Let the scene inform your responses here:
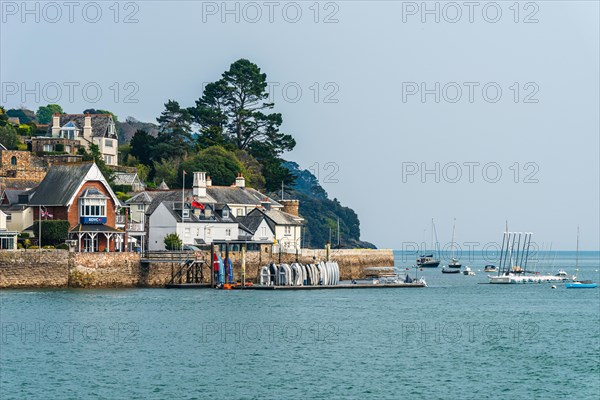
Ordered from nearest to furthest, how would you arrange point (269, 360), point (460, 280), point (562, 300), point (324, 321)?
1. point (269, 360)
2. point (324, 321)
3. point (562, 300)
4. point (460, 280)

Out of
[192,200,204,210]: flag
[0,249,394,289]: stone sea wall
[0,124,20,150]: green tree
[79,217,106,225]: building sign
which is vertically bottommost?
[0,249,394,289]: stone sea wall

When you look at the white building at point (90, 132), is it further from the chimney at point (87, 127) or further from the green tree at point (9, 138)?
the green tree at point (9, 138)

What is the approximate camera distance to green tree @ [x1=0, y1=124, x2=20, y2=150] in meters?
123

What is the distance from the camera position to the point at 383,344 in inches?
2459

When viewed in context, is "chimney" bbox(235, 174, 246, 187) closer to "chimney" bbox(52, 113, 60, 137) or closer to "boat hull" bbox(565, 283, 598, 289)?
"chimney" bbox(52, 113, 60, 137)

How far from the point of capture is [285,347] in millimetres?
60438

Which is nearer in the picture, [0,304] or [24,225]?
[0,304]

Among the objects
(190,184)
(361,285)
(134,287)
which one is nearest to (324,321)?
(134,287)

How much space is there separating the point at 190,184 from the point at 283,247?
1729 centimetres

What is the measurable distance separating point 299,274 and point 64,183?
20.1m

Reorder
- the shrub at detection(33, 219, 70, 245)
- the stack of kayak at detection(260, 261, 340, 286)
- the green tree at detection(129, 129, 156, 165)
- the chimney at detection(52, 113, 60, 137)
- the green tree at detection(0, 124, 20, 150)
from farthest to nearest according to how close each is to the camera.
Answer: the green tree at detection(129, 129, 156, 165) → the chimney at detection(52, 113, 60, 137) → the green tree at detection(0, 124, 20, 150) → the stack of kayak at detection(260, 261, 340, 286) → the shrub at detection(33, 219, 70, 245)

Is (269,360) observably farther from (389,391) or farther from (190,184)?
(190,184)

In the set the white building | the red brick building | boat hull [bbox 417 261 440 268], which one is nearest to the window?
the red brick building

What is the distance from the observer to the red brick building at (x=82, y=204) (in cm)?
9425
